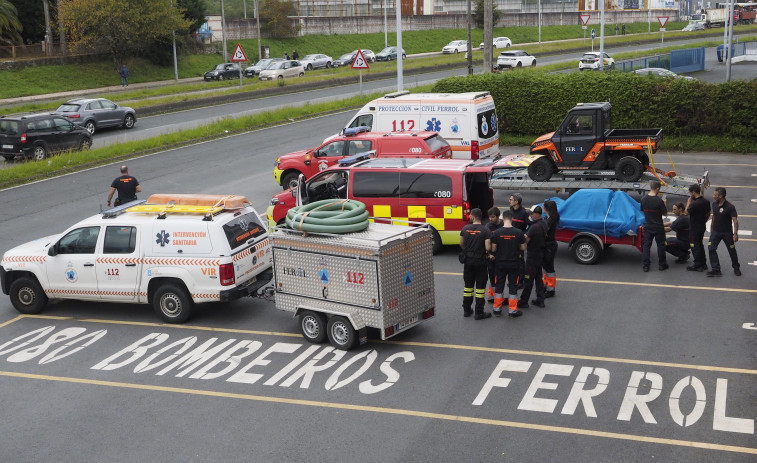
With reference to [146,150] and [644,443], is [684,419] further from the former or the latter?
[146,150]

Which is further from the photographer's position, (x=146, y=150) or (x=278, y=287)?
(x=146, y=150)

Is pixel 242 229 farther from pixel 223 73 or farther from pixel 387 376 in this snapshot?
pixel 223 73

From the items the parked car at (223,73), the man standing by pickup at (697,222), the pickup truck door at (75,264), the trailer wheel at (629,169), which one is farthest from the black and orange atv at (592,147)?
the parked car at (223,73)

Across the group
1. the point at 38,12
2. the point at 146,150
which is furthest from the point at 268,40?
the point at 146,150

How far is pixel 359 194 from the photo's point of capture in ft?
56.8

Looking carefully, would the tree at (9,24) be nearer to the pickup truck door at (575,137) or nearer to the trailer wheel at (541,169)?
the trailer wheel at (541,169)

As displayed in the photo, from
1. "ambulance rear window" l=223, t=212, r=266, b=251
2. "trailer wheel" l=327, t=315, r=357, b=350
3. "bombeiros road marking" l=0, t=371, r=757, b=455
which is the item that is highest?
"ambulance rear window" l=223, t=212, r=266, b=251

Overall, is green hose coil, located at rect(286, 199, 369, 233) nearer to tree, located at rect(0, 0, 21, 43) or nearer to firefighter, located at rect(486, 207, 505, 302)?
firefighter, located at rect(486, 207, 505, 302)

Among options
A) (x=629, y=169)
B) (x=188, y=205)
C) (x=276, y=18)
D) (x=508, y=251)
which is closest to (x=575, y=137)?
(x=629, y=169)

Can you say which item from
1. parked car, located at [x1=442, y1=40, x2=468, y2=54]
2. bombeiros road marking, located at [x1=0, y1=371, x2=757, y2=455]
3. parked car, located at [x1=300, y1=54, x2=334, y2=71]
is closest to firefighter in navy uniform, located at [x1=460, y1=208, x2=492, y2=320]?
bombeiros road marking, located at [x1=0, y1=371, x2=757, y2=455]

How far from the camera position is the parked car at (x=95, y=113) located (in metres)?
35.9

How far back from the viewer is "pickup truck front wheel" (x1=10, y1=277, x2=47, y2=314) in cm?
1446

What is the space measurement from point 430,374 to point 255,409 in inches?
95.7

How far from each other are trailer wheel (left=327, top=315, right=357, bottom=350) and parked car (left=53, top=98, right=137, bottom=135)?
87.6 feet
